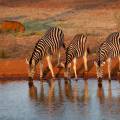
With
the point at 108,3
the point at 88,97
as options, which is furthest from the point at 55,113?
the point at 108,3

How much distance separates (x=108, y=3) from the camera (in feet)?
150

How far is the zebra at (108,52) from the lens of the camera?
20.8m

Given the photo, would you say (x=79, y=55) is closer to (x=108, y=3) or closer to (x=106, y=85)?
(x=106, y=85)

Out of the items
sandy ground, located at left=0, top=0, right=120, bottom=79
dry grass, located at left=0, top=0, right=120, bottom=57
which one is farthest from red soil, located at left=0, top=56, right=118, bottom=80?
dry grass, located at left=0, top=0, right=120, bottom=57

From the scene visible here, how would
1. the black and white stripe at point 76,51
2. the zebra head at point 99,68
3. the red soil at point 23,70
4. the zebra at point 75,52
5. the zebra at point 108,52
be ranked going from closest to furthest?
the zebra head at point 99,68
the zebra at point 108,52
the zebra at point 75,52
the black and white stripe at point 76,51
the red soil at point 23,70

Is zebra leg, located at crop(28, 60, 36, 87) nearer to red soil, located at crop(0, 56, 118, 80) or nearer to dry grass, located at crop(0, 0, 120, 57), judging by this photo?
red soil, located at crop(0, 56, 118, 80)

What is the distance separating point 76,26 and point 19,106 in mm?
17059

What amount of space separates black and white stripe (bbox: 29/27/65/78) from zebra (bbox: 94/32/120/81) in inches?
62.0

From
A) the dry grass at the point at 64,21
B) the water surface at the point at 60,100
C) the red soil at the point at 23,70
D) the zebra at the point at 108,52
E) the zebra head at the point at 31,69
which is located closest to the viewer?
the water surface at the point at 60,100

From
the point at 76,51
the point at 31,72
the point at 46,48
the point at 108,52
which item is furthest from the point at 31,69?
the point at 108,52

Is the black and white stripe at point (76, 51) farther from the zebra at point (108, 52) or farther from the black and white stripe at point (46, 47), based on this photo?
the zebra at point (108, 52)

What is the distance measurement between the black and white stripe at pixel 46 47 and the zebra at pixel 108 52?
157cm

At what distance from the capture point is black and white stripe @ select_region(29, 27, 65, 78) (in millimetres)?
21594

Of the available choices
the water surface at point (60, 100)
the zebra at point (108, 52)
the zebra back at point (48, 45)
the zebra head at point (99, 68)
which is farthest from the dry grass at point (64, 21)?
the water surface at point (60, 100)
